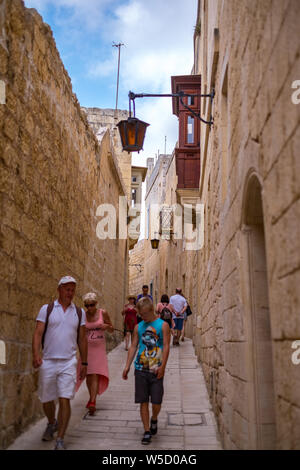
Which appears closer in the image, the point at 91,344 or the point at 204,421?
the point at 204,421

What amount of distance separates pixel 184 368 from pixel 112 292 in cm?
474

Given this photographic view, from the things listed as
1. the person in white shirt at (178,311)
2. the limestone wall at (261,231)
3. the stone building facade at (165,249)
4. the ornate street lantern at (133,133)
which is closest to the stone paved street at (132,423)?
the limestone wall at (261,231)

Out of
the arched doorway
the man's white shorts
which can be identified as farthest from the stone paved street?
the arched doorway

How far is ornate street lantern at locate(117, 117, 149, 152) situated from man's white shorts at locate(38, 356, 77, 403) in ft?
12.9

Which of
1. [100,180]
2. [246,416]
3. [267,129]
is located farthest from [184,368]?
[267,129]

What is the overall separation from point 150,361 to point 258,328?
5.80 ft

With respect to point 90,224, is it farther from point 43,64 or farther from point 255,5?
point 255,5

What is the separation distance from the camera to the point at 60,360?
3.79 meters

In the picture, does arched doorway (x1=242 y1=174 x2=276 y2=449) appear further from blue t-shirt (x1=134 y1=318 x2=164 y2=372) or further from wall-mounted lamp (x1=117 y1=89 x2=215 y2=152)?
wall-mounted lamp (x1=117 y1=89 x2=215 y2=152)

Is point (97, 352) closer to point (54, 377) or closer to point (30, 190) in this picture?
point (54, 377)

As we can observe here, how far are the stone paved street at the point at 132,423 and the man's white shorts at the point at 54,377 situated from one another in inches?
16.7

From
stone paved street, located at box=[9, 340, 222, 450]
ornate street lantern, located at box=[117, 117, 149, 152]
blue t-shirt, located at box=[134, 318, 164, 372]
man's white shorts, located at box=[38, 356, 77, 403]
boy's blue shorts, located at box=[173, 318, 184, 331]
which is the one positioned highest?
ornate street lantern, located at box=[117, 117, 149, 152]

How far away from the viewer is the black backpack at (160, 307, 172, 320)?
9789 mm
